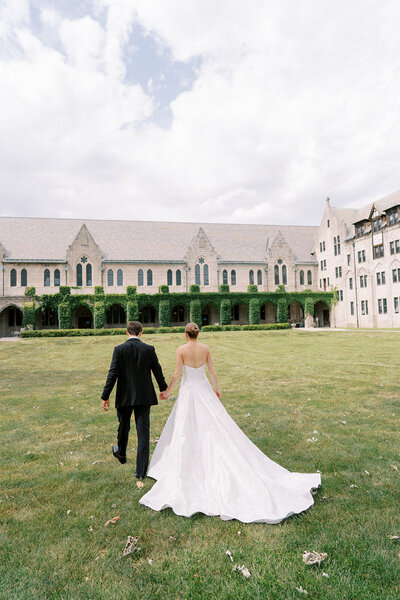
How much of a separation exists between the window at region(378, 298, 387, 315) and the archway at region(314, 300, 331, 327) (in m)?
11.4

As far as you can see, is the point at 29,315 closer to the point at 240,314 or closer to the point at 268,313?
the point at 240,314

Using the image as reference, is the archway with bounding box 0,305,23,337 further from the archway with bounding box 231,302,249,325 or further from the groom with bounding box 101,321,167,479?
the groom with bounding box 101,321,167,479

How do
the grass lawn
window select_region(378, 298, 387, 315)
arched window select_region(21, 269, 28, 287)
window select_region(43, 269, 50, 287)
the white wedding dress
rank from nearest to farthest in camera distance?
the grass lawn < the white wedding dress < window select_region(378, 298, 387, 315) < arched window select_region(21, 269, 28, 287) < window select_region(43, 269, 50, 287)

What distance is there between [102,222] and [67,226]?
5016 mm

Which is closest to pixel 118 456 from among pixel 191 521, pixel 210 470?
pixel 210 470

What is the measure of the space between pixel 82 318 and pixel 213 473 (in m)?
47.1

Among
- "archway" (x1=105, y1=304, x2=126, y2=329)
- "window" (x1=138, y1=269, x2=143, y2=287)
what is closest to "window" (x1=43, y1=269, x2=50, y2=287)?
"archway" (x1=105, y1=304, x2=126, y2=329)

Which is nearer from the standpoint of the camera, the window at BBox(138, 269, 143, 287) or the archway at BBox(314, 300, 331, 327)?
the window at BBox(138, 269, 143, 287)

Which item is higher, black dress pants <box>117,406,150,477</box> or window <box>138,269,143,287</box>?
window <box>138,269,143,287</box>

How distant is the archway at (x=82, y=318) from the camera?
47.4m

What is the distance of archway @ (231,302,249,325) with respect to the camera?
5125cm

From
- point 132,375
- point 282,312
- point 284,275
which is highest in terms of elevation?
point 284,275

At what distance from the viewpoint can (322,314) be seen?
54156 mm

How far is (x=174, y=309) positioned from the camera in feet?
167
